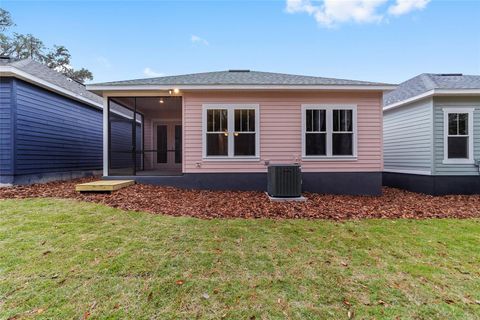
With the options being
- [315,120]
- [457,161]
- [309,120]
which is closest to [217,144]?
[309,120]

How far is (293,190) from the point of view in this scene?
246 inches

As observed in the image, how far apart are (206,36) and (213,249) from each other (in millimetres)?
15248

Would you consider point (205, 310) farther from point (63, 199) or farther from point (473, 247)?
point (63, 199)

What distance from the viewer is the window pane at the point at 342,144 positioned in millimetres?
7574

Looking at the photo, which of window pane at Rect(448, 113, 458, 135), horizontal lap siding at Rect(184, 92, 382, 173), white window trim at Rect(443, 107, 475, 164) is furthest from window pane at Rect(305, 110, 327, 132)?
window pane at Rect(448, 113, 458, 135)

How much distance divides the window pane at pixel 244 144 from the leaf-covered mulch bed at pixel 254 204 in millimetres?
1345

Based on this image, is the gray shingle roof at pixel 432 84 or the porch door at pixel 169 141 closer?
the gray shingle roof at pixel 432 84

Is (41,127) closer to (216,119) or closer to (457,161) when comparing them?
(216,119)

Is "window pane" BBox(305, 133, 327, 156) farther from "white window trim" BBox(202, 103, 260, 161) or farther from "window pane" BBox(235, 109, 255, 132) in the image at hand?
"window pane" BBox(235, 109, 255, 132)

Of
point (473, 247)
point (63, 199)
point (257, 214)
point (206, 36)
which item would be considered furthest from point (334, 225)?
point (206, 36)

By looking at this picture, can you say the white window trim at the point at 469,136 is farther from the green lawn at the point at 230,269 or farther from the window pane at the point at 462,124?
the green lawn at the point at 230,269

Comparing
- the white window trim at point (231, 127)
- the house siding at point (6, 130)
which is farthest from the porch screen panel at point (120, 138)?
the white window trim at point (231, 127)

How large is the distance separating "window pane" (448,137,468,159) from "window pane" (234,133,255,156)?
6396 millimetres

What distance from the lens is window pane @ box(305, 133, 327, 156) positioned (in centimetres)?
758
